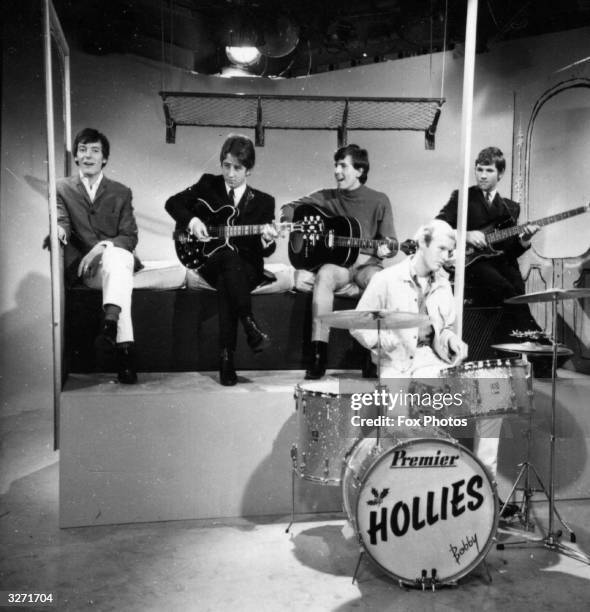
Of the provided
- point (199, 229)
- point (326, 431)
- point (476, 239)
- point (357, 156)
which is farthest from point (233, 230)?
point (476, 239)

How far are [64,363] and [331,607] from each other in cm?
216

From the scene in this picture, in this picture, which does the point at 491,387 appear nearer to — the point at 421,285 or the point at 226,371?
the point at 421,285

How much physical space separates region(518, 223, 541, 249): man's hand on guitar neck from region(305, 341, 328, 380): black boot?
153 cm

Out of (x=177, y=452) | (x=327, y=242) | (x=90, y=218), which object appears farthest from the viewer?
(x=327, y=242)

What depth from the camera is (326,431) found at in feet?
10.9

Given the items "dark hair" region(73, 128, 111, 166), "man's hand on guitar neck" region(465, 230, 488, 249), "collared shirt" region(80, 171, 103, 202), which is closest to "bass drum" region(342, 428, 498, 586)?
"man's hand on guitar neck" region(465, 230, 488, 249)

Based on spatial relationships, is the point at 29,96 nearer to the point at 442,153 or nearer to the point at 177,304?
the point at 177,304

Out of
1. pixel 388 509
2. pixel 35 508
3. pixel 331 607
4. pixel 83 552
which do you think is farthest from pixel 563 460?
pixel 35 508

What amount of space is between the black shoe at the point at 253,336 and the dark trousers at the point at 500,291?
5.00 ft

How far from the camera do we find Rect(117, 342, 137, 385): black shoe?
12.7 feet

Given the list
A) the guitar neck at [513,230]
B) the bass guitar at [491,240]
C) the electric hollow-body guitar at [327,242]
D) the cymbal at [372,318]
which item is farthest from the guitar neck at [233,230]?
the guitar neck at [513,230]

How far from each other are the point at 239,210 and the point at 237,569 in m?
2.16

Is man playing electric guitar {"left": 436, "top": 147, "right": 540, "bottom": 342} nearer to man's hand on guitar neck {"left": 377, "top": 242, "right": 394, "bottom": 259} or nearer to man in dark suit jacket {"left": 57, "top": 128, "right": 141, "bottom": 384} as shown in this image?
man's hand on guitar neck {"left": 377, "top": 242, "right": 394, "bottom": 259}

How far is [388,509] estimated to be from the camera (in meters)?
2.94
